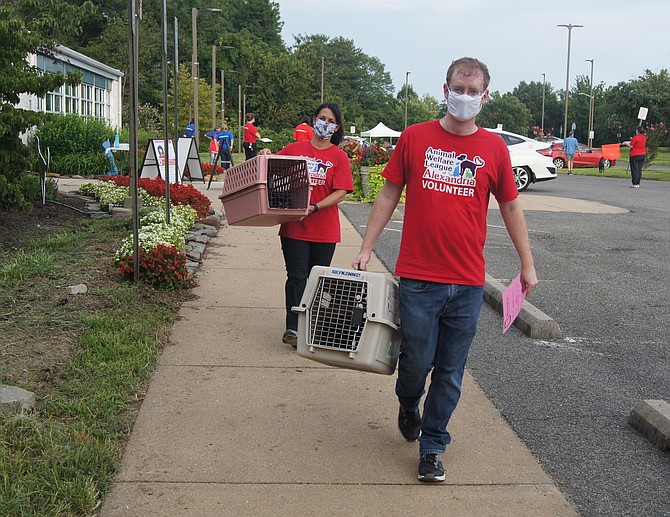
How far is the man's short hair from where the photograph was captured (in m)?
4.16

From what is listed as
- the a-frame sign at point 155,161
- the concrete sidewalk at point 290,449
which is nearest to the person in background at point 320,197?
the concrete sidewalk at point 290,449

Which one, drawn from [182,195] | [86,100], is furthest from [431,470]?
[86,100]

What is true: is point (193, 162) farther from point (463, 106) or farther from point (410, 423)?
point (463, 106)

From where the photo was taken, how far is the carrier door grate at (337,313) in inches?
168

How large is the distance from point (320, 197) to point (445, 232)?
239 centimetres

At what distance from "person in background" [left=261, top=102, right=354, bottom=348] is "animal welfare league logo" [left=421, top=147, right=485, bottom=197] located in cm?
224

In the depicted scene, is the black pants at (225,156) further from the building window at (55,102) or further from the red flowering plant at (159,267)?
the red flowering plant at (159,267)

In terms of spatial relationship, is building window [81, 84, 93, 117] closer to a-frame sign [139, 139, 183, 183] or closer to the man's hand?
a-frame sign [139, 139, 183, 183]

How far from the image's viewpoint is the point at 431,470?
4.20m

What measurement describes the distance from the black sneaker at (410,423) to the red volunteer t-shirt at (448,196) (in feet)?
2.73

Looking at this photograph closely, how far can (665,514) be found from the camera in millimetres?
3916

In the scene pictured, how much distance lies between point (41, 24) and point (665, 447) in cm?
1008

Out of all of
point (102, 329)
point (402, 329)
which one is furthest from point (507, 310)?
point (102, 329)

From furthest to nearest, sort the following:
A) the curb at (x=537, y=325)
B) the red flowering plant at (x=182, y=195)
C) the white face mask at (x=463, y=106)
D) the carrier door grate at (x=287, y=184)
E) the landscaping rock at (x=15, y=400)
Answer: the red flowering plant at (x=182, y=195), the curb at (x=537, y=325), the carrier door grate at (x=287, y=184), the landscaping rock at (x=15, y=400), the white face mask at (x=463, y=106)
